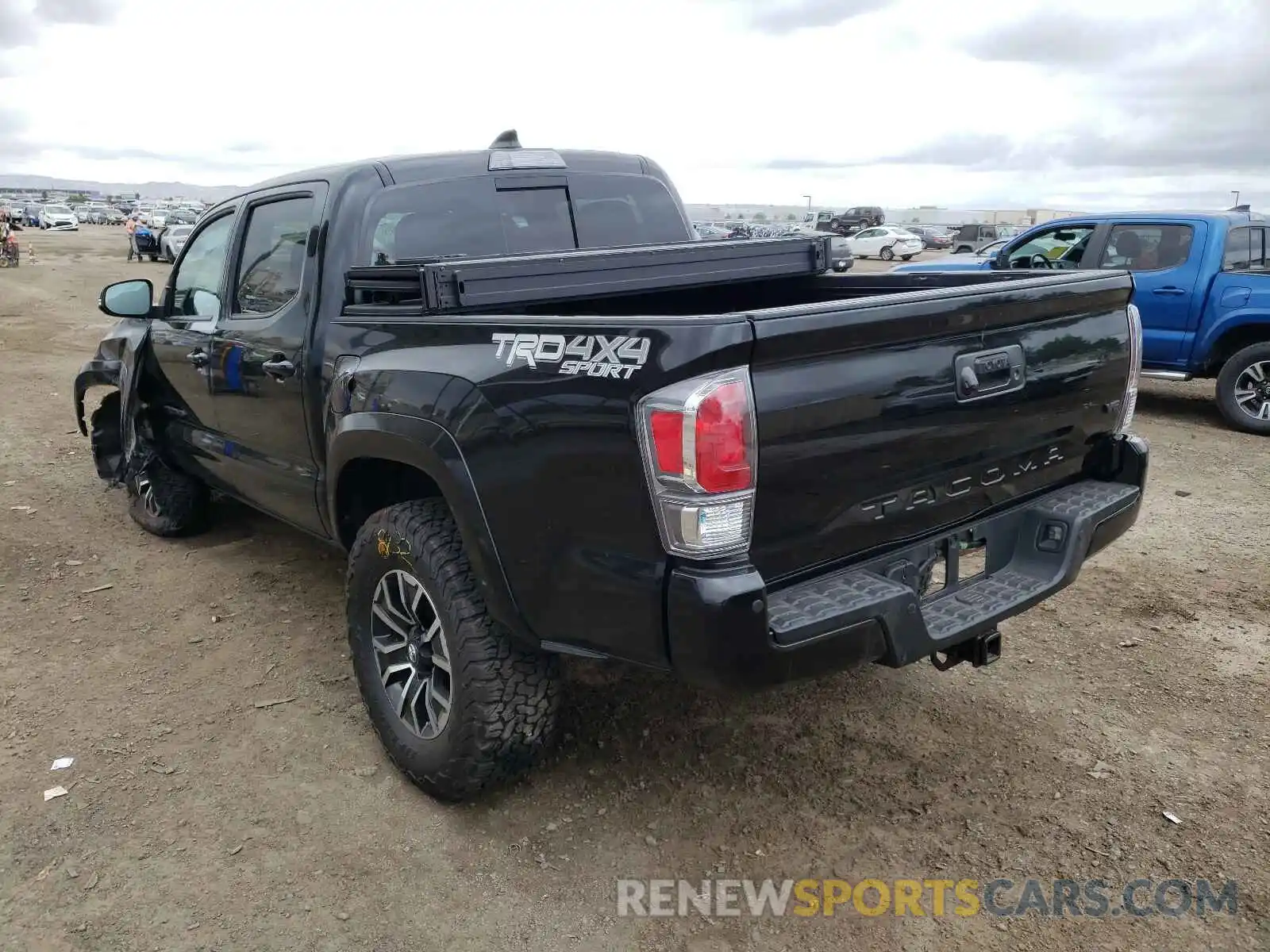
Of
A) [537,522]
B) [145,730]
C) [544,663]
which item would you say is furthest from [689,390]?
[145,730]

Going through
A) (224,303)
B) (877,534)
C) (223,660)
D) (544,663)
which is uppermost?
(224,303)

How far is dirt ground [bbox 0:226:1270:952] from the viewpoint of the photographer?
2.53 m

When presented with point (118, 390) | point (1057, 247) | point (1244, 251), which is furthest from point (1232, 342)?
point (118, 390)

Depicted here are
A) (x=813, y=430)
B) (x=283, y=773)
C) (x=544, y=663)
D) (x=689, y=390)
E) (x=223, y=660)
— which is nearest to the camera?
(x=689, y=390)

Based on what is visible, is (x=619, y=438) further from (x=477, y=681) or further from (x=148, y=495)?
(x=148, y=495)

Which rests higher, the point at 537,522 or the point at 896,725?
the point at 537,522

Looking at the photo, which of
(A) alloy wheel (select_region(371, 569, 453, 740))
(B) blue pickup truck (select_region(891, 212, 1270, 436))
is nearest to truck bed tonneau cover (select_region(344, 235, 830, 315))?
(A) alloy wheel (select_region(371, 569, 453, 740))

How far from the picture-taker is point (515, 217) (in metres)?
3.90

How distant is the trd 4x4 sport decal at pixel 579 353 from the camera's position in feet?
7.18

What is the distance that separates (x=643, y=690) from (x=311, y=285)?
1.98 metres

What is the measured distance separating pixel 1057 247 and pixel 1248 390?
2158 mm

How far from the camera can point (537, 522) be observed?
2.46 meters

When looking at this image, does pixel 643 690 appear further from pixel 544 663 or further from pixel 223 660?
pixel 223 660

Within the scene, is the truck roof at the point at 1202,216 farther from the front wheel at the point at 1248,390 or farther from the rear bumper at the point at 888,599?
the rear bumper at the point at 888,599
